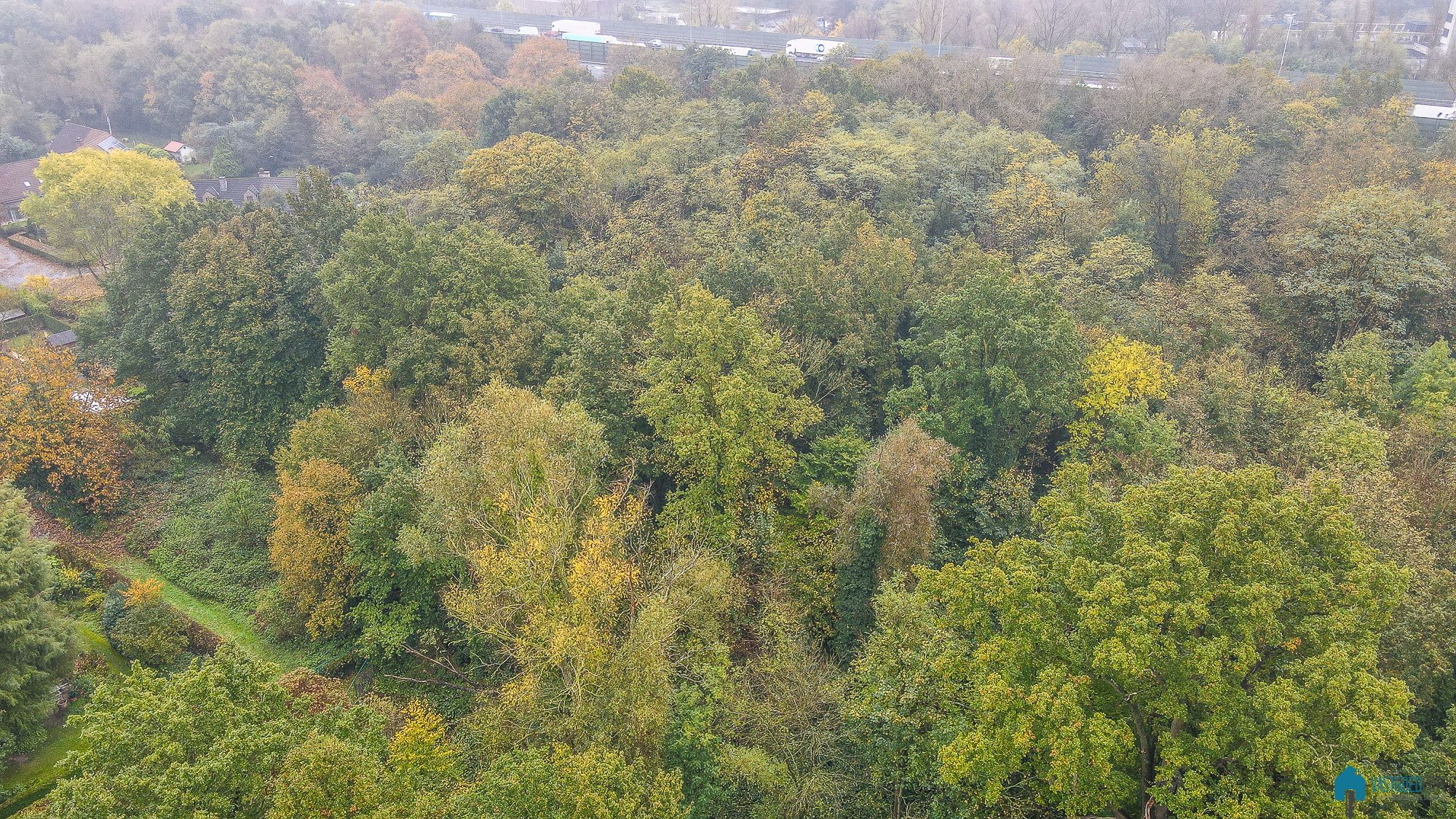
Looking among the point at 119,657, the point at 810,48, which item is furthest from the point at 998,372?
the point at 810,48

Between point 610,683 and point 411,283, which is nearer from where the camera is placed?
point 610,683

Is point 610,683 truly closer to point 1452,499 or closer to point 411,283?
point 411,283

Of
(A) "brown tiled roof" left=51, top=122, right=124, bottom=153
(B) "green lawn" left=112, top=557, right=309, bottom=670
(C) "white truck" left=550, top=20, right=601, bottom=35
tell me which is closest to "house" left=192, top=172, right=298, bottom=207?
(A) "brown tiled roof" left=51, top=122, right=124, bottom=153

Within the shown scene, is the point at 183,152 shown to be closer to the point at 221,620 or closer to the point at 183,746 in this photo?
the point at 221,620

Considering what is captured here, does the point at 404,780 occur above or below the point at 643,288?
below

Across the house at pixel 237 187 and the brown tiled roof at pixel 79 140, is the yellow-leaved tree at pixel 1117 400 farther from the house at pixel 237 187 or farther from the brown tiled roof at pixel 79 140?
the brown tiled roof at pixel 79 140

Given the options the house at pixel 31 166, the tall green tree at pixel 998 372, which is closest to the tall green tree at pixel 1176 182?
the tall green tree at pixel 998 372

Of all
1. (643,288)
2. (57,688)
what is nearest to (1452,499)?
(643,288)

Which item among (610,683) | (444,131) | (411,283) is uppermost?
(444,131)
